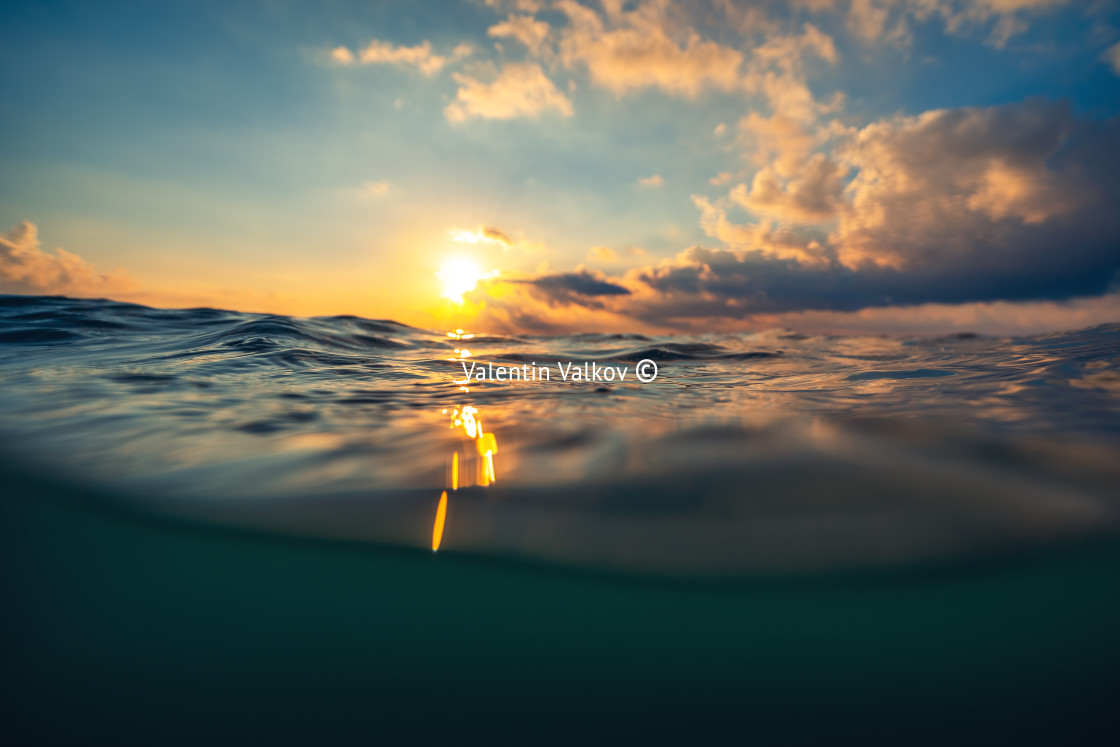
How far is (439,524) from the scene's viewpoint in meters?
1.86

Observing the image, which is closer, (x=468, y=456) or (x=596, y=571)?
(x=596, y=571)

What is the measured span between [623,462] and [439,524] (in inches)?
46.5

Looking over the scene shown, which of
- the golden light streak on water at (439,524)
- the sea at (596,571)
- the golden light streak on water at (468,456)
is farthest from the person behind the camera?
the golden light streak on water at (468,456)

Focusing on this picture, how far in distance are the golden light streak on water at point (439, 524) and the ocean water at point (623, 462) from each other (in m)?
0.01

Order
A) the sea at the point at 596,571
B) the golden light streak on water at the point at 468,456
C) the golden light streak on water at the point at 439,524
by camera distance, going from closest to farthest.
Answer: the sea at the point at 596,571 < the golden light streak on water at the point at 439,524 < the golden light streak on water at the point at 468,456

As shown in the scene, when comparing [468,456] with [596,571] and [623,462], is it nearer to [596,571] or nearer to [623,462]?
[623,462]

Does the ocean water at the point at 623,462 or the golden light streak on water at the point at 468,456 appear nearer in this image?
the ocean water at the point at 623,462

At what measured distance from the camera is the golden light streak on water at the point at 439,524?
5.67ft

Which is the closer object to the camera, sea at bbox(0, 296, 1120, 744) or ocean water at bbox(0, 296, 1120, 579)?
sea at bbox(0, 296, 1120, 744)

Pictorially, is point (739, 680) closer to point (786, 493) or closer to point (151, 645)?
point (786, 493)

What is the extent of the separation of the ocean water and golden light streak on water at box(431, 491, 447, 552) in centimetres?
1

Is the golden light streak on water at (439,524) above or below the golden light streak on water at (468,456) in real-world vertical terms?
below

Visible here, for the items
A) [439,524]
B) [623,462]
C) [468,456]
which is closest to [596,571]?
[439,524]

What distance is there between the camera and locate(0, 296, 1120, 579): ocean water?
1.77m
